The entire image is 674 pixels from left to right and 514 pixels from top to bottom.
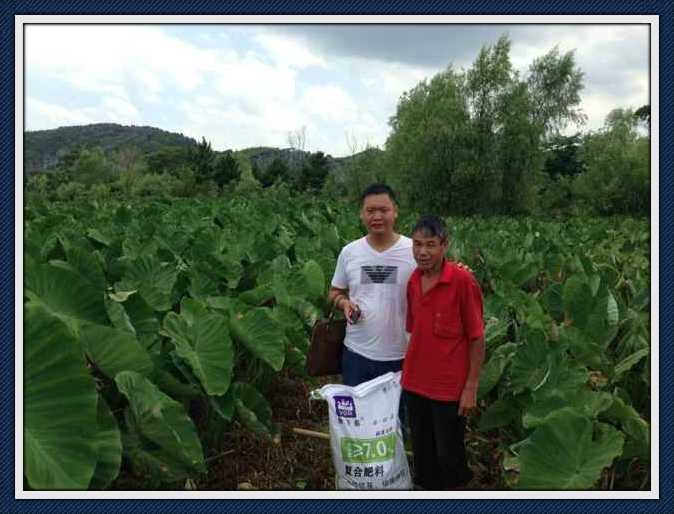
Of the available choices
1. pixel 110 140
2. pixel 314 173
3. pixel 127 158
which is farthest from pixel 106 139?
pixel 314 173

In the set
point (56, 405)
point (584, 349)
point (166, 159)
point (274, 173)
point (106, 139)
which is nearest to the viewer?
point (56, 405)

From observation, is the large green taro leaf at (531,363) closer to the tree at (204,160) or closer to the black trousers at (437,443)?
the black trousers at (437,443)

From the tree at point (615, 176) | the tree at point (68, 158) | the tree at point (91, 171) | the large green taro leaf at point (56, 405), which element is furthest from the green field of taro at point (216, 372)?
the tree at point (68, 158)

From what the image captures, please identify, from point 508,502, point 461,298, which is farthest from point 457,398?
point 508,502

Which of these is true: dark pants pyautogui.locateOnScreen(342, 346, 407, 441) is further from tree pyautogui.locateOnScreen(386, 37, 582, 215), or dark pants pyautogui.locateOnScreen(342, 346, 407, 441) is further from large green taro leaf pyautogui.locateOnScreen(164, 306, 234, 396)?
tree pyautogui.locateOnScreen(386, 37, 582, 215)

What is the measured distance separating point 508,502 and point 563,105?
3687 cm

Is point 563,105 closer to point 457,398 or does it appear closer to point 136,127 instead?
point 457,398

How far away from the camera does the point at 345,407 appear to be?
6.78ft

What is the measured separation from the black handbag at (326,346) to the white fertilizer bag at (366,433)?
376mm

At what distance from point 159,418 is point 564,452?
1.30 m

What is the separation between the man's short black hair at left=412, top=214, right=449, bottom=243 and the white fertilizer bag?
602 mm

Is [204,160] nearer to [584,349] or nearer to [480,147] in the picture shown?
[480,147]

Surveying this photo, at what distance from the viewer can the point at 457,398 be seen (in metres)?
2.07

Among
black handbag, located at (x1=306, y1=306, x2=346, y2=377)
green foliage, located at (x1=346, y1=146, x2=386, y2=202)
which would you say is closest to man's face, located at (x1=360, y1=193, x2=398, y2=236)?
black handbag, located at (x1=306, y1=306, x2=346, y2=377)
